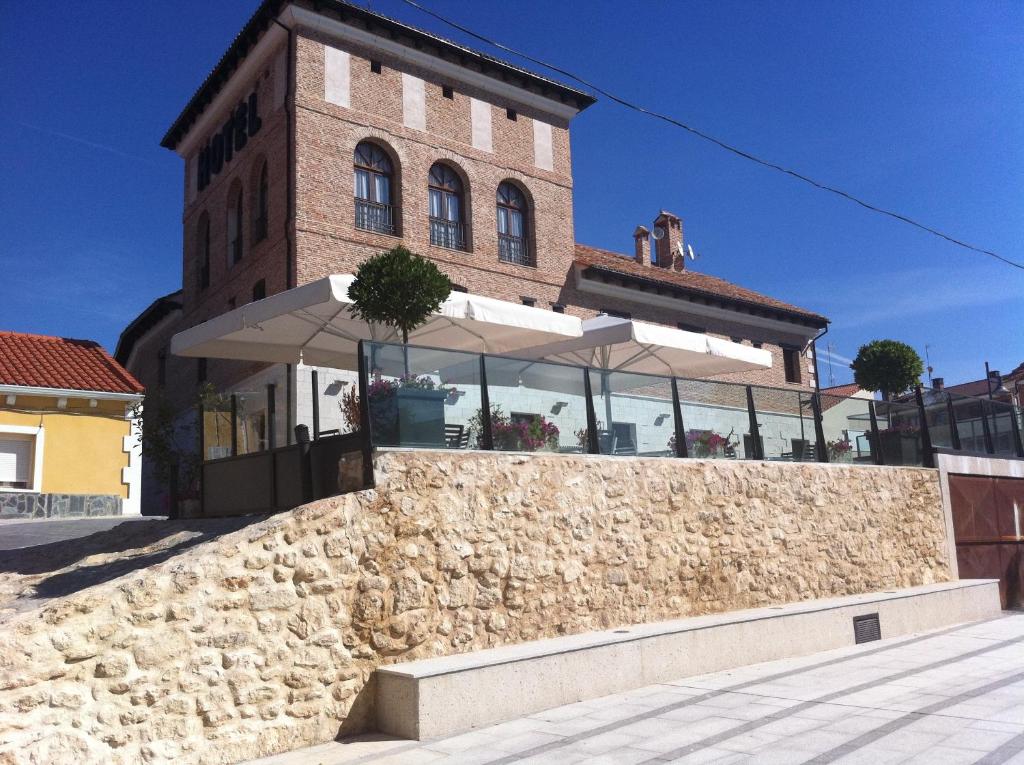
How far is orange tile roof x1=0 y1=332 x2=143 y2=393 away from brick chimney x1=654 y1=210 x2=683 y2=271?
19.0m

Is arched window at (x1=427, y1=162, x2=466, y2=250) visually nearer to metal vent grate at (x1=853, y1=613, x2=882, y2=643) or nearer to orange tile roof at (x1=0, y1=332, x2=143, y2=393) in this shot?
orange tile roof at (x1=0, y1=332, x2=143, y2=393)

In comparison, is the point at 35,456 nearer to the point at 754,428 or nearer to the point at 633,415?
the point at 633,415

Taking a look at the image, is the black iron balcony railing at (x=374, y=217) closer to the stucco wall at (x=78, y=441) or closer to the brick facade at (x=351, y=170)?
the brick facade at (x=351, y=170)

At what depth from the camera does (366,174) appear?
20297 mm

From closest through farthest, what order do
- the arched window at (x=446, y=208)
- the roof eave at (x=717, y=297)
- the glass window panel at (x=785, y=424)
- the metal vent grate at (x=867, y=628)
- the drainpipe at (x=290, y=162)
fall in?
1. the metal vent grate at (x=867, y=628)
2. the glass window panel at (x=785, y=424)
3. the drainpipe at (x=290, y=162)
4. the arched window at (x=446, y=208)
5. the roof eave at (x=717, y=297)

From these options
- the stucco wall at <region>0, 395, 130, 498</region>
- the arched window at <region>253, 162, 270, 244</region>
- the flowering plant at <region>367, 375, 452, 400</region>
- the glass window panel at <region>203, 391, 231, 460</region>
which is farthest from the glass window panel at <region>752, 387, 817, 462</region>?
the stucco wall at <region>0, 395, 130, 498</region>

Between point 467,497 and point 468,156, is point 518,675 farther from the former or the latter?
point 468,156

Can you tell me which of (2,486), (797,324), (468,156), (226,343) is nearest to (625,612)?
(226,343)

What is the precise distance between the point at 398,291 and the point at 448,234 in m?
11.9

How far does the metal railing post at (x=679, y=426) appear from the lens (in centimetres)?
1030

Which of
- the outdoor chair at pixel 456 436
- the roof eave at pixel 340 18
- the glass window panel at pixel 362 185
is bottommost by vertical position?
the outdoor chair at pixel 456 436

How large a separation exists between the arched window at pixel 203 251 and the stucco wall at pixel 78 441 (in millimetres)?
6219

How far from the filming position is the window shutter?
17000 millimetres

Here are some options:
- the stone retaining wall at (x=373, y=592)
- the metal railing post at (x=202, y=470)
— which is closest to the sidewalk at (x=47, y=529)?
the metal railing post at (x=202, y=470)
